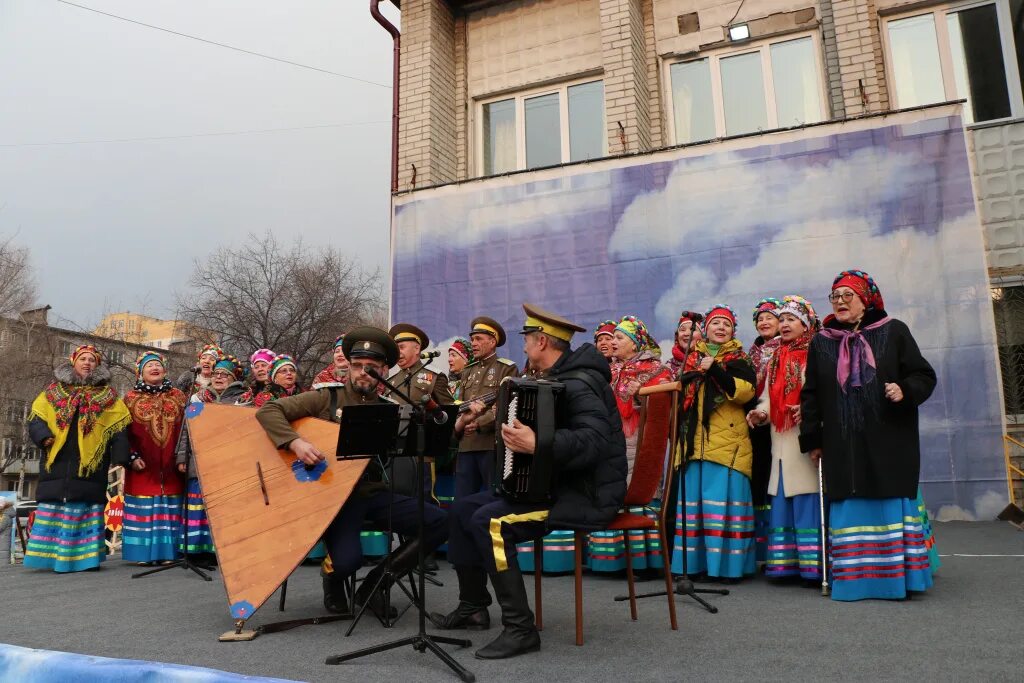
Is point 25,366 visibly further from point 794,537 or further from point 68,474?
point 794,537

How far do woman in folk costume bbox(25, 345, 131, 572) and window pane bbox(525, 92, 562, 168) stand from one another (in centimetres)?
676

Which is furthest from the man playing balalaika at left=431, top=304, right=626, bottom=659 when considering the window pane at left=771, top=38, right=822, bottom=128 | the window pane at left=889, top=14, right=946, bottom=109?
the window pane at left=889, top=14, right=946, bottom=109

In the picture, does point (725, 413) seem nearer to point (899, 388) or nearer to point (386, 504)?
point (899, 388)

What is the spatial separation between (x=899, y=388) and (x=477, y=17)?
9.49m

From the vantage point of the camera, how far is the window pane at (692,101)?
10.0 m

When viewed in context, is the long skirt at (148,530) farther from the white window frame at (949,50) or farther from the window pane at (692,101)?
the white window frame at (949,50)

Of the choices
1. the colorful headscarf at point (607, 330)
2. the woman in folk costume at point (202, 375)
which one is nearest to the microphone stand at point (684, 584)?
the colorful headscarf at point (607, 330)

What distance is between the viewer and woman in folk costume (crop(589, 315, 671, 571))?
5.12 metres

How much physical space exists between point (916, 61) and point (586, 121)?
13.7ft

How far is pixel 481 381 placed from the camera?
575cm

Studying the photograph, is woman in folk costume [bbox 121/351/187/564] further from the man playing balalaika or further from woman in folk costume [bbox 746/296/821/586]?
woman in folk costume [bbox 746/296/821/586]

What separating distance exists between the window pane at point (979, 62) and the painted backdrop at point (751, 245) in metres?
1.78

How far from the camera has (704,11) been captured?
399 inches

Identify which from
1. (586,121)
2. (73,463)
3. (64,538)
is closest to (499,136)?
(586,121)
